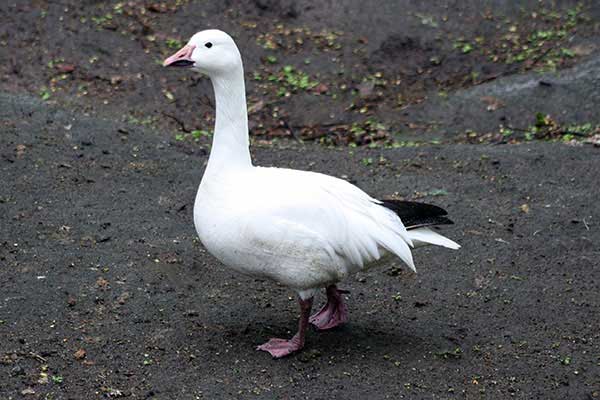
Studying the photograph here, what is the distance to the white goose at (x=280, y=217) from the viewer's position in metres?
4.70

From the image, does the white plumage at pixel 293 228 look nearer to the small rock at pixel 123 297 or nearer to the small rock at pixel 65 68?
the small rock at pixel 123 297

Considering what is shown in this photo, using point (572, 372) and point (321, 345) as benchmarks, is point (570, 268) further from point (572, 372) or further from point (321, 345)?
point (321, 345)

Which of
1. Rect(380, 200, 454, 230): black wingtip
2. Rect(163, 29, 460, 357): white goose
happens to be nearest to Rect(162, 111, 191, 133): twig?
Rect(163, 29, 460, 357): white goose

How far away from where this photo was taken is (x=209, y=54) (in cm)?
489

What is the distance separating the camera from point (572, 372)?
485cm

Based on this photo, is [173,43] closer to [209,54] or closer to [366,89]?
[366,89]

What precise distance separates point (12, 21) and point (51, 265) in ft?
16.6

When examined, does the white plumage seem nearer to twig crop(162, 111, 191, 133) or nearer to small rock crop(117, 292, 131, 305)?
small rock crop(117, 292, 131, 305)

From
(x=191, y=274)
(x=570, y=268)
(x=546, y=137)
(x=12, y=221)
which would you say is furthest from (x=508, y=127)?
(x=12, y=221)

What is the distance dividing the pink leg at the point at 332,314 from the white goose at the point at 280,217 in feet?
0.38

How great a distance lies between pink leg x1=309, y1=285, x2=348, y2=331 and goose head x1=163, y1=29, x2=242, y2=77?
4.63 ft

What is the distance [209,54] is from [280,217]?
0.97m

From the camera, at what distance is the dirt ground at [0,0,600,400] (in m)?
4.81

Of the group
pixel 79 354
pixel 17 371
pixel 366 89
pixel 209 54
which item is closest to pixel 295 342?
pixel 79 354
